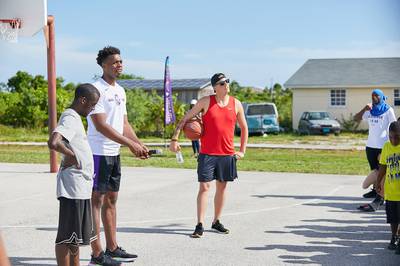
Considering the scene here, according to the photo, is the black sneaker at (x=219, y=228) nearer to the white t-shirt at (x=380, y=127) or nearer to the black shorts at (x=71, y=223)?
the black shorts at (x=71, y=223)

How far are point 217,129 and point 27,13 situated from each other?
8720mm

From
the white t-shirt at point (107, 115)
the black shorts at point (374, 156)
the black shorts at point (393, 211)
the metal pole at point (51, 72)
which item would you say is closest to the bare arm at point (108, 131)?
the white t-shirt at point (107, 115)

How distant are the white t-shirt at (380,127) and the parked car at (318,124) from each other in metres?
27.4

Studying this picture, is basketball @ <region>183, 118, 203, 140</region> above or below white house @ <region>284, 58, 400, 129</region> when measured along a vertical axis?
below

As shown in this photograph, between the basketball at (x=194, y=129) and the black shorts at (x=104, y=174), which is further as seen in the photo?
the basketball at (x=194, y=129)

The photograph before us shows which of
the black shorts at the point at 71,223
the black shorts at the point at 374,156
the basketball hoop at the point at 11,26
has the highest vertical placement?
the basketball hoop at the point at 11,26

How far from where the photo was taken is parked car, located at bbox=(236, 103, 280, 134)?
36.4m

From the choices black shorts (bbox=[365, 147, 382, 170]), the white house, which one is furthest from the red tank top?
the white house

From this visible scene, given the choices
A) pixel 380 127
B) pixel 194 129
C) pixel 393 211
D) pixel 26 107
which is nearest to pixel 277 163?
pixel 380 127

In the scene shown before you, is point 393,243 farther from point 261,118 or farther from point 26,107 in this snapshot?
point 26,107

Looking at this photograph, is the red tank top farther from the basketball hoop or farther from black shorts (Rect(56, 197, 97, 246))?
the basketball hoop

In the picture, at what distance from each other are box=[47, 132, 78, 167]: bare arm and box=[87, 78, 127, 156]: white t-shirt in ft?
3.13

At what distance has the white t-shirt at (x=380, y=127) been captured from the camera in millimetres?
9484

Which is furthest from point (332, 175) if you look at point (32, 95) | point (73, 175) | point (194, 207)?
point (32, 95)
